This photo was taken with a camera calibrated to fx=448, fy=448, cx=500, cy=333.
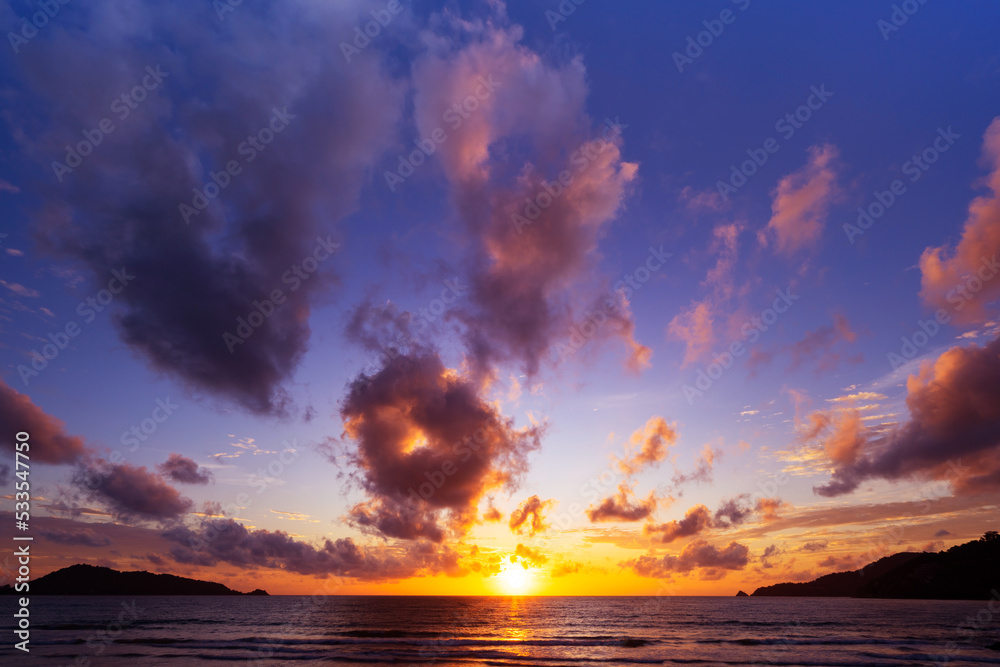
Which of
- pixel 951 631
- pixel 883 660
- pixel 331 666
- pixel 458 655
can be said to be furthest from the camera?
pixel 951 631

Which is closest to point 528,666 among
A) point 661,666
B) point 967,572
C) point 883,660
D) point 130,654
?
point 661,666

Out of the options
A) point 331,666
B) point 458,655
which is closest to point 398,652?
point 458,655

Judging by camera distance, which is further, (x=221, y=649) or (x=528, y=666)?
(x=221, y=649)

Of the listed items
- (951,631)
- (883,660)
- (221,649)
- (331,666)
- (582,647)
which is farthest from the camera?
(951,631)

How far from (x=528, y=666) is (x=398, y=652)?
662 inches

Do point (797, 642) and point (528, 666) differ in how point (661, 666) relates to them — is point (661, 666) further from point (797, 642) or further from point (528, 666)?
point (797, 642)

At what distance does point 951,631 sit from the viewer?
7050 centimetres

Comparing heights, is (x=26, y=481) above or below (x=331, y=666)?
above

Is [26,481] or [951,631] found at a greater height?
[26,481]

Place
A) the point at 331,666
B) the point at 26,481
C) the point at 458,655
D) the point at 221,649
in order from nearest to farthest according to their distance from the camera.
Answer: the point at 26,481, the point at 331,666, the point at 458,655, the point at 221,649

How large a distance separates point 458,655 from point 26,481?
43491 millimetres

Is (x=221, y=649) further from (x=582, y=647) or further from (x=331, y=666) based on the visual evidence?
(x=582, y=647)

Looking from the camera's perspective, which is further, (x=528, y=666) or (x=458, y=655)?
A: (x=458, y=655)

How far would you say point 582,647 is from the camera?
2297 inches
